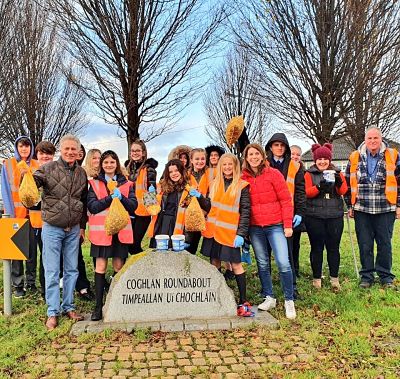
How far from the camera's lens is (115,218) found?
4918mm

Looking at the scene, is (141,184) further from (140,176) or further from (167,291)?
(167,291)

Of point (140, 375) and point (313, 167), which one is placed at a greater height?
point (313, 167)

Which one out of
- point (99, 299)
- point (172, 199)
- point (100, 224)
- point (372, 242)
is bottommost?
point (99, 299)

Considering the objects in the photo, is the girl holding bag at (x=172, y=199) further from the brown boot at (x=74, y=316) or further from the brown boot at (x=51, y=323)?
the brown boot at (x=51, y=323)

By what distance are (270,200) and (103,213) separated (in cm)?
201

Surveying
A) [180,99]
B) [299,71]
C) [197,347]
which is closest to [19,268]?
[197,347]

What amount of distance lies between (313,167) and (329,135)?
20.0 feet

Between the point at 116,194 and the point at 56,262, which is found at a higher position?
the point at 116,194

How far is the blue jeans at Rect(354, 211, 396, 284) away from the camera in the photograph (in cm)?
629

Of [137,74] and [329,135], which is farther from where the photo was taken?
[329,135]

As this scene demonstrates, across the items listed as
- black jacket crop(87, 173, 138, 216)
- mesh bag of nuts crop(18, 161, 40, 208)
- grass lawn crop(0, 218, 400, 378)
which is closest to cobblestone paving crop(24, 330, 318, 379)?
grass lawn crop(0, 218, 400, 378)

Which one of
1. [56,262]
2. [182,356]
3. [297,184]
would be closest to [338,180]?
[297,184]

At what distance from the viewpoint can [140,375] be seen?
3826mm

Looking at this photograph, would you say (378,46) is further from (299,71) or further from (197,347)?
(197,347)
